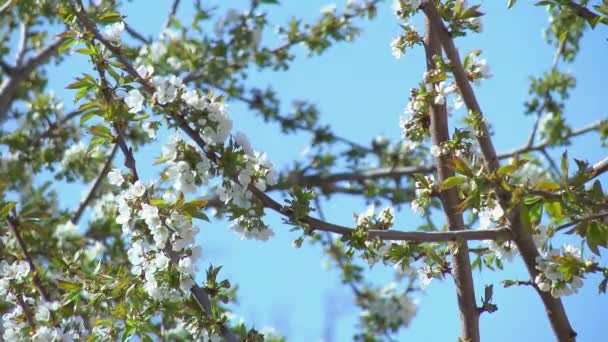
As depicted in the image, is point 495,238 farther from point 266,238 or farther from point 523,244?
point 266,238

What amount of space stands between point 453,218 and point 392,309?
2.63 m

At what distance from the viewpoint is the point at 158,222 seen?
7.42ft

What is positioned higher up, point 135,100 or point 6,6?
point 6,6

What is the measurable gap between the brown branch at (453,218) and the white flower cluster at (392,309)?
8.12ft

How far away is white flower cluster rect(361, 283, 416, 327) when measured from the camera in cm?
510

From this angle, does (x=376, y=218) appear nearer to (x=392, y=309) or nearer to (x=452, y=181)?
(x=452, y=181)

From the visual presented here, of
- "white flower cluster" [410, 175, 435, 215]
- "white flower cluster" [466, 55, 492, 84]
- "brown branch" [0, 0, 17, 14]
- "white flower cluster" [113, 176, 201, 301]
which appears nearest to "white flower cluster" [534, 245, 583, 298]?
"white flower cluster" [410, 175, 435, 215]

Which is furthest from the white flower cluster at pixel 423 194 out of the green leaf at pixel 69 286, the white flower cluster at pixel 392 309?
the white flower cluster at pixel 392 309

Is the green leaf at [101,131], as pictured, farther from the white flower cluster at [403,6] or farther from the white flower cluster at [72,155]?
the white flower cluster at [72,155]

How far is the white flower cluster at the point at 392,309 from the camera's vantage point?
5.10m

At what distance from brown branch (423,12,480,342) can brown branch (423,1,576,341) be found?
0.07 metres

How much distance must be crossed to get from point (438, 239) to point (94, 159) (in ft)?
12.7

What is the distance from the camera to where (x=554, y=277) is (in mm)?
2355

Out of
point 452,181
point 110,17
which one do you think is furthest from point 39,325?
point 452,181
